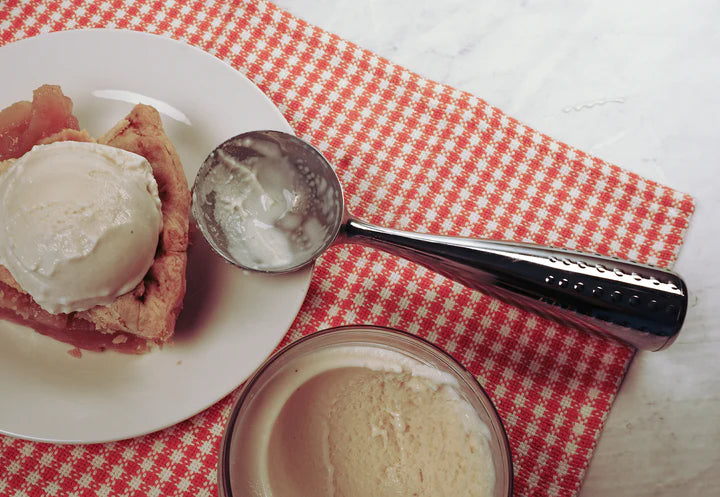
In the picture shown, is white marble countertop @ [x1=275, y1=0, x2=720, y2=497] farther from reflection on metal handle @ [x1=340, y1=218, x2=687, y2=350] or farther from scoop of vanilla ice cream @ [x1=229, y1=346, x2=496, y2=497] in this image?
scoop of vanilla ice cream @ [x1=229, y1=346, x2=496, y2=497]

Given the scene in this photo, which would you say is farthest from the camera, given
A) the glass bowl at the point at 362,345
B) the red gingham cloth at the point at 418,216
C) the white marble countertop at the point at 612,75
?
the white marble countertop at the point at 612,75

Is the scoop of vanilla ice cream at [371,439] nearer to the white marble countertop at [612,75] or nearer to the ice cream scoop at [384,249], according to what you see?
the ice cream scoop at [384,249]

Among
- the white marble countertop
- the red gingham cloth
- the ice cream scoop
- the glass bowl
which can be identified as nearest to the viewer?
the glass bowl

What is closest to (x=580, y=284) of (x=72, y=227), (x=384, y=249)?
(x=384, y=249)

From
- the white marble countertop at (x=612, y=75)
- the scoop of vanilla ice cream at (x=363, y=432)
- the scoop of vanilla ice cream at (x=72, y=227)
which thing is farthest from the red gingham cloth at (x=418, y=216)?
the scoop of vanilla ice cream at (x=72, y=227)

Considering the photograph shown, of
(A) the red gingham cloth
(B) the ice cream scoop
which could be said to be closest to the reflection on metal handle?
(B) the ice cream scoop

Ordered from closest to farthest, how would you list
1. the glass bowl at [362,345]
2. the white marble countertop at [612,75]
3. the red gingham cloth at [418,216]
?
the glass bowl at [362,345]
the red gingham cloth at [418,216]
the white marble countertop at [612,75]
